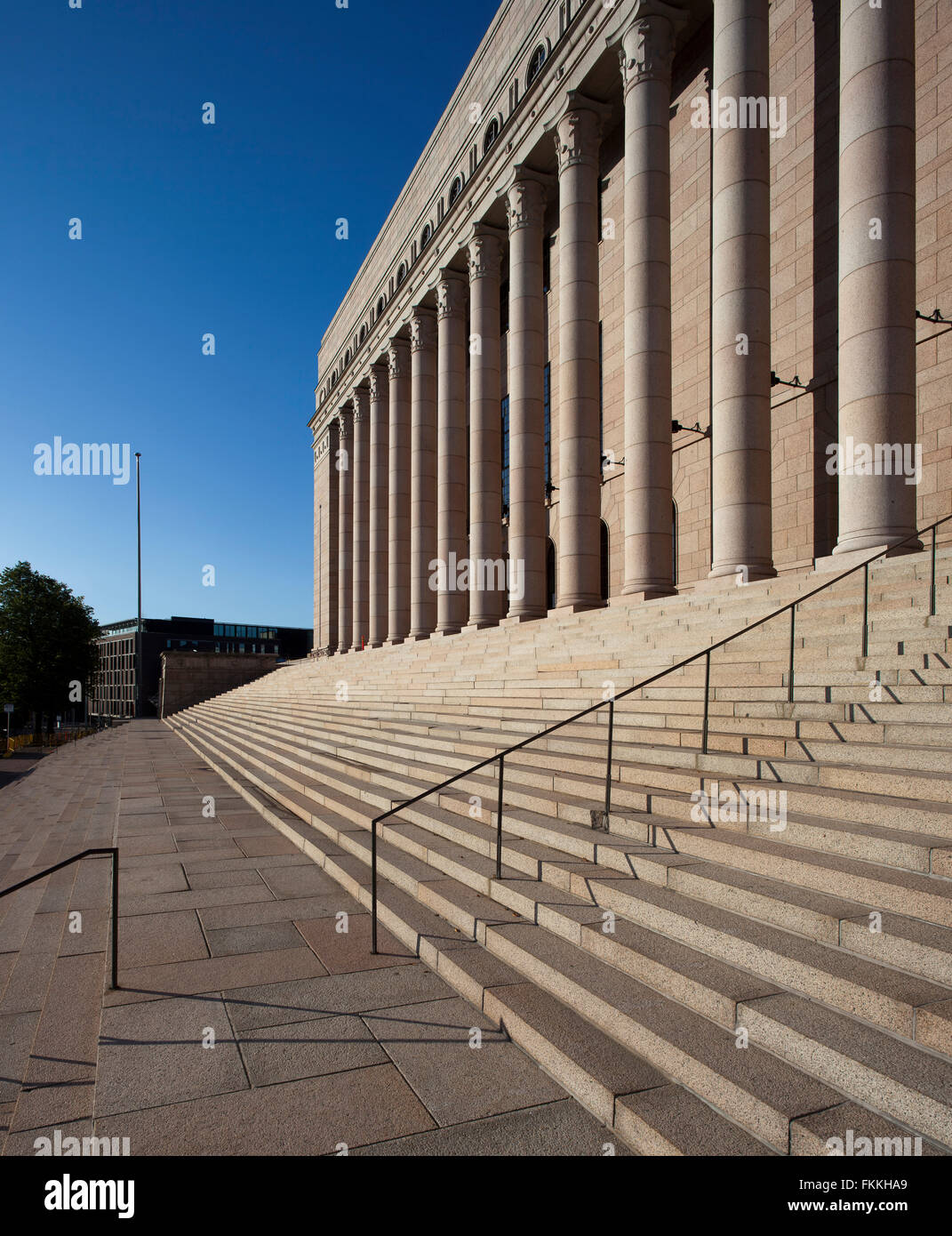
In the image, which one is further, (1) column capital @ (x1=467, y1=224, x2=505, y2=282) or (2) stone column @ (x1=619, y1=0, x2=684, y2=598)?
(1) column capital @ (x1=467, y1=224, x2=505, y2=282)

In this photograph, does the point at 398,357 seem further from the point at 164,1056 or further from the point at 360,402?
the point at 164,1056

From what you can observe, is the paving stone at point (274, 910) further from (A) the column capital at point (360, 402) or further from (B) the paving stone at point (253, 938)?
(A) the column capital at point (360, 402)

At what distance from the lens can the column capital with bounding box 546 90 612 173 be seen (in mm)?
21422

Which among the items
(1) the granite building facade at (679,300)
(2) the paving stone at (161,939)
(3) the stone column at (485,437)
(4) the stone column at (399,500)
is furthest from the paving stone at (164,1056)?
(4) the stone column at (399,500)

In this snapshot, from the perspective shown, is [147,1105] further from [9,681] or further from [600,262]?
[9,681]

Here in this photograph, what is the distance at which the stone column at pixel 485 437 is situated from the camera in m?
26.1

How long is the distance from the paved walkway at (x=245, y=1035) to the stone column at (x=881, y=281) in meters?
9.90

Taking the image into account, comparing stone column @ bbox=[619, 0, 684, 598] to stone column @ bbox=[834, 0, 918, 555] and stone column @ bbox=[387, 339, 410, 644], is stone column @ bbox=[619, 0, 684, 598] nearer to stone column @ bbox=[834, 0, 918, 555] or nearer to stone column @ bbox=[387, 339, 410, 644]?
stone column @ bbox=[834, 0, 918, 555]

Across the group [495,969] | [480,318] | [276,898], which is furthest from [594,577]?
[495,969]

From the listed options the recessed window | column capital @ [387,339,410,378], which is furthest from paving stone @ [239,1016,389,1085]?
column capital @ [387,339,410,378]

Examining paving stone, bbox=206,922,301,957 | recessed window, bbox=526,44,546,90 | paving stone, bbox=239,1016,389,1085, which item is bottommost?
paving stone, bbox=206,922,301,957

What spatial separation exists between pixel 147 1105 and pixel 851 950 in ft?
13.2

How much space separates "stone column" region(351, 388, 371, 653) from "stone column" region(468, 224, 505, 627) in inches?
649

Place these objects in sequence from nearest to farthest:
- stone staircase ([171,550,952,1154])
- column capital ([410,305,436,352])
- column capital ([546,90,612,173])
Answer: stone staircase ([171,550,952,1154]), column capital ([546,90,612,173]), column capital ([410,305,436,352])
